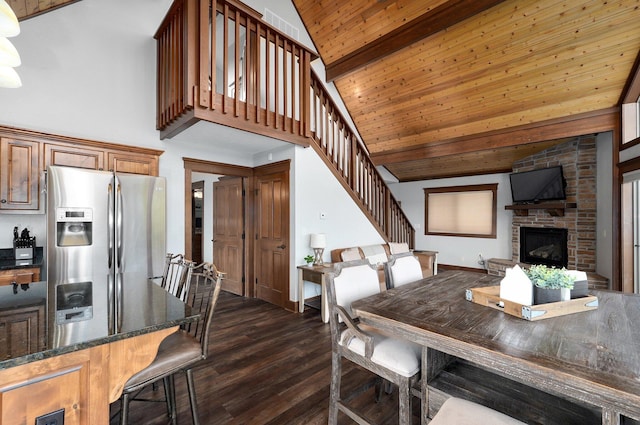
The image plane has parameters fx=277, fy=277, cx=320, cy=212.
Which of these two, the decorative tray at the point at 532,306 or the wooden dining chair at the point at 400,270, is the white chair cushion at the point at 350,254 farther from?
the decorative tray at the point at 532,306

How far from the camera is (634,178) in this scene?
3453 mm

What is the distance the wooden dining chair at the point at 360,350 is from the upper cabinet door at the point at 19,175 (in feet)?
10.6

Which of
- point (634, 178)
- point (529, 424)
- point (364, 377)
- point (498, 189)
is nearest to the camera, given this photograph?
point (529, 424)

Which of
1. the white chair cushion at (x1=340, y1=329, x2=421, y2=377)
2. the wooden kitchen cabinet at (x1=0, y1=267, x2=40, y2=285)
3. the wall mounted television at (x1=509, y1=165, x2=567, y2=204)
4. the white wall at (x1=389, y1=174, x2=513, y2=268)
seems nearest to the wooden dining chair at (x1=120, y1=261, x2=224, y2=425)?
the white chair cushion at (x1=340, y1=329, x2=421, y2=377)

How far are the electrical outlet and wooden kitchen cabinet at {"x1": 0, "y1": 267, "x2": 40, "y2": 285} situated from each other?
230 cm

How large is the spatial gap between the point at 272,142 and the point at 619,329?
3746mm

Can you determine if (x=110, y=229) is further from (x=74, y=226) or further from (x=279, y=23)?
(x=279, y=23)

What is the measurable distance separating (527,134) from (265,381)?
5124 millimetres

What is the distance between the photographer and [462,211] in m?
6.96

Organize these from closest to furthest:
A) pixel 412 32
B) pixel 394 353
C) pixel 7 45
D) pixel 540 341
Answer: pixel 540 341 < pixel 7 45 < pixel 394 353 < pixel 412 32

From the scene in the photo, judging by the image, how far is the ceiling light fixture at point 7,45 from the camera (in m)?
1.25

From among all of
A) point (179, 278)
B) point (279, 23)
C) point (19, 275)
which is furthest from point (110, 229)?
point (279, 23)

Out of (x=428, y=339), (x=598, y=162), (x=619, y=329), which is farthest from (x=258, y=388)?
(x=598, y=162)

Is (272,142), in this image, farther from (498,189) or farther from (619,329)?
(498,189)
